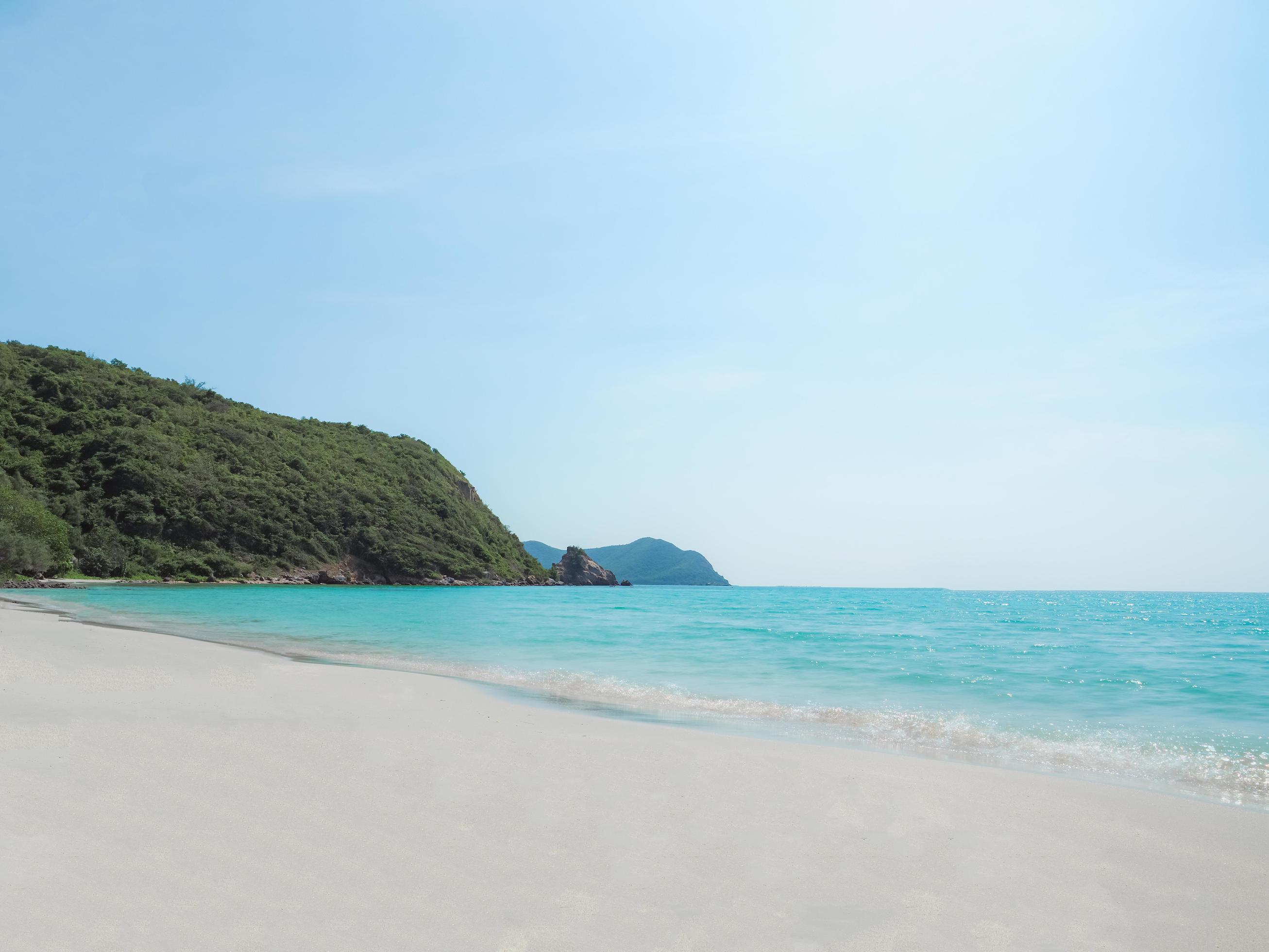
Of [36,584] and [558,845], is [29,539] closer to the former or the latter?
[36,584]

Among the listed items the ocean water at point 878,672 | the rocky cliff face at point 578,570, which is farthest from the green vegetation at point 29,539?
the rocky cliff face at point 578,570

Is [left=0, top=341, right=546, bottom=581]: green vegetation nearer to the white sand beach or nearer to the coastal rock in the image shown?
the coastal rock

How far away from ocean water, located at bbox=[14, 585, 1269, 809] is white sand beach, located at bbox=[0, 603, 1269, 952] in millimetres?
1751

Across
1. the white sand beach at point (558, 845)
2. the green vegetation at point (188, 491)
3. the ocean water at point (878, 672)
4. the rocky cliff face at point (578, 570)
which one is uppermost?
the green vegetation at point (188, 491)

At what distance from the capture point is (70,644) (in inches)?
477

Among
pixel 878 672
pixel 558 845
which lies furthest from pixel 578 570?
pixel 558 845

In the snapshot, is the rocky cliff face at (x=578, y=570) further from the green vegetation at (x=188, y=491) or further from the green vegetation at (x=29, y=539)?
the green vegetation at (x=29, y=539)

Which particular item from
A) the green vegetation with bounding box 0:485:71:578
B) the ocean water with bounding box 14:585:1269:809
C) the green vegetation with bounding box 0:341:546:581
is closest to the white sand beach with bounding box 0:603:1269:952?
the ocean water with bounding box 14:585:1269:809

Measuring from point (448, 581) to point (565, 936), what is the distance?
94.9 m

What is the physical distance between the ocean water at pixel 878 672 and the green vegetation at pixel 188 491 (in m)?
33.0

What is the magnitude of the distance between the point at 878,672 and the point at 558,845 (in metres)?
11.0

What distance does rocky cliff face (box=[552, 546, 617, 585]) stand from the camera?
141375mm

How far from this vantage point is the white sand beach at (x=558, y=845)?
317cm

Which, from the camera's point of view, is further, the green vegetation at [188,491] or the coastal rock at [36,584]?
the green vegetation at [188,491]
